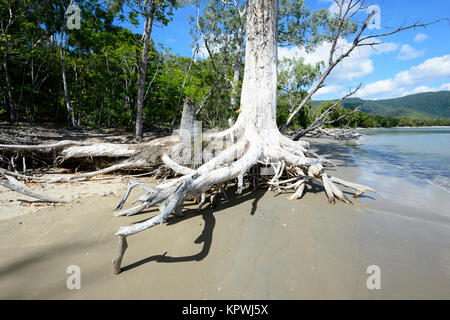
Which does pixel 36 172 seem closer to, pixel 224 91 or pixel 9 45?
pixel 9 45

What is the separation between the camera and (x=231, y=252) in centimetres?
209

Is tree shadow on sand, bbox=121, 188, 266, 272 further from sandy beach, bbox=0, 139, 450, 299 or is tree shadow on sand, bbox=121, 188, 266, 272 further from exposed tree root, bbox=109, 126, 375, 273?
exposed tree root, bbox=109, 126, 375, 273

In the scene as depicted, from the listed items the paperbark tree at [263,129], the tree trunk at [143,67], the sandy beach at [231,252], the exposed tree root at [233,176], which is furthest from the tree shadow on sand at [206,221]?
the tree trunk at [143,67]

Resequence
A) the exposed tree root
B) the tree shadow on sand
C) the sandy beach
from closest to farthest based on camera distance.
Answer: the sandy beach → the tree shadow on sand → the exposed tree root

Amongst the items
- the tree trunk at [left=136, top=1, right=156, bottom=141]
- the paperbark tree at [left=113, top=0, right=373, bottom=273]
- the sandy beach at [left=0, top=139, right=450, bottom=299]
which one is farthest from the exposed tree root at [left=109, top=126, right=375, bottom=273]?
the tree trunk at [left=136, top=1, right=156, bottom=141]

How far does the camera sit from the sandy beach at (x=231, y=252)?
161cm

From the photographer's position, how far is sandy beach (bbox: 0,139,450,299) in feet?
5.29

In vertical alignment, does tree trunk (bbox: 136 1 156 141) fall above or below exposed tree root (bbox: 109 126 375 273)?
above

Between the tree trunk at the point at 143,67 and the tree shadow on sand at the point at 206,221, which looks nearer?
the tree shadow on sand at the point at 206,221

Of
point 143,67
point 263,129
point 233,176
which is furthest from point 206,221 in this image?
point 143,67

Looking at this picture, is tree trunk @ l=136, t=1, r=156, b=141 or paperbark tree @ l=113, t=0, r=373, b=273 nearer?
paperbark tree @ l=113, t=0, r=373, b=273

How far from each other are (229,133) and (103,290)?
3914mm

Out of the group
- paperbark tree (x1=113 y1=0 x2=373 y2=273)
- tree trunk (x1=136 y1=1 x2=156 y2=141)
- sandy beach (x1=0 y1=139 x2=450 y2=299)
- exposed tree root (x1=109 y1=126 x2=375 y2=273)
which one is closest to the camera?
sandy beach (x1=0 y1=139 x2=450 y2=299)

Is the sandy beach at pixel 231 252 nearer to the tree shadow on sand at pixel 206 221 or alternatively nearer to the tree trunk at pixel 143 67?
the tree shadow on sand at pixel 206 221
